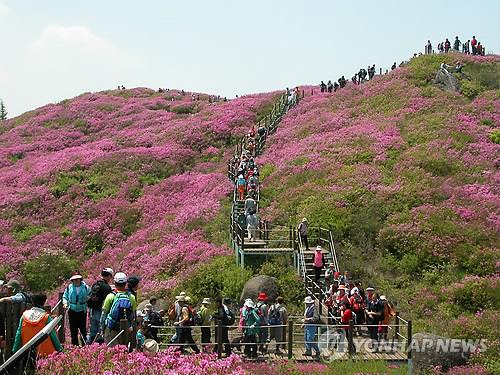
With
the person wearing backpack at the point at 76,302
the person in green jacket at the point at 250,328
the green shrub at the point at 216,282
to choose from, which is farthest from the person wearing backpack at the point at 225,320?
the green shrub at the point at 216,282

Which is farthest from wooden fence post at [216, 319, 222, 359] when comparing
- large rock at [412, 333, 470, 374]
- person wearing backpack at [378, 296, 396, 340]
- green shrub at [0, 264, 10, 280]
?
green shrub at [0, 264, 10, 280]

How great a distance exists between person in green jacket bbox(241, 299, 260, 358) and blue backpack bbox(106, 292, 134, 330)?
15.0 ft

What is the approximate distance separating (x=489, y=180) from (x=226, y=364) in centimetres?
2198

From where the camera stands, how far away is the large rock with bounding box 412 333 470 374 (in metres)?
14.5

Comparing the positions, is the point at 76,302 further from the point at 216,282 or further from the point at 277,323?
the point at 216,282

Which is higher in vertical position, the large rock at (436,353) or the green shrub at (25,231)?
the green shrub at (25,231)

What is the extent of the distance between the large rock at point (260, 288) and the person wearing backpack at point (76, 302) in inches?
302

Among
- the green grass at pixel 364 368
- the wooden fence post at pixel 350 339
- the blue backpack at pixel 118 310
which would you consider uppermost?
the blue backpack at pixel 118 310

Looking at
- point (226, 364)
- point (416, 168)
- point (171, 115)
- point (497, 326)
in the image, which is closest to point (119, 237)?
point (416, 168)

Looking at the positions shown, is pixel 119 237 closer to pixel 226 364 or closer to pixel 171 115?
pixel 226 364

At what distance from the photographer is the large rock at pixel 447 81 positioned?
41812 millimetres

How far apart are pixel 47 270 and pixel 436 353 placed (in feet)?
67.1

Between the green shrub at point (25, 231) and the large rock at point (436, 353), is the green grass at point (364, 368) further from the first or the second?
the green shrub at point (25, 231)

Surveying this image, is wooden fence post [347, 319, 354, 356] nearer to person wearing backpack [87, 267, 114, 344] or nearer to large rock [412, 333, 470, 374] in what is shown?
large rock [412, 333, 470, 374]
